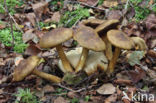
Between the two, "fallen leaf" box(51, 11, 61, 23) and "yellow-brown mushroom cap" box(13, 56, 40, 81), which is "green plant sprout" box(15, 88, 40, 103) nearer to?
"yellow-brown mushroom cap" box(13, 56, 40, 81)

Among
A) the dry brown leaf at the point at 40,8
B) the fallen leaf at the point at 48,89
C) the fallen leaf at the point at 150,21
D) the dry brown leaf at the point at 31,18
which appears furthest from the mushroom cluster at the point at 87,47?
the dry brown leaf at the point at 40,8

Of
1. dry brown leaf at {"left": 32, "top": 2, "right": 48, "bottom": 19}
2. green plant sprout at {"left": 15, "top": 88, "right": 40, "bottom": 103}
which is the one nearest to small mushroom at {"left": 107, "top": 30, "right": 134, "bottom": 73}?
green plant sprout at {"left": 15, "top": 88, "right": 40, "bottom": 103}

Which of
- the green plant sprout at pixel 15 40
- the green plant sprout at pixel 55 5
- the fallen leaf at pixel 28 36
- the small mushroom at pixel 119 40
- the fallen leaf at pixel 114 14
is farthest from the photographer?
the green plant sprout at pixel 55 5

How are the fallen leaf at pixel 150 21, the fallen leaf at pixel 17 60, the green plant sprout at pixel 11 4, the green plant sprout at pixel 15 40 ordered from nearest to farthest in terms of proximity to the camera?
the fallen leaf at pixel 17 60
the fallen leaf at pixel 150 21
the green plant sprout at pixel 15 40
the green plant sprout at pixel 11 4

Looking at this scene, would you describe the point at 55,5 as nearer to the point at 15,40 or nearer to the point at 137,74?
the point at 15,40

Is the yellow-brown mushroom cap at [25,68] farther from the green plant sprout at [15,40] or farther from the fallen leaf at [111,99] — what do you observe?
the green plant sprout at [15,40]

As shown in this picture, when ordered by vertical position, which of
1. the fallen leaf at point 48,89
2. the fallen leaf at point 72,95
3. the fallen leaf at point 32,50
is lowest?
the fallen leaf at point 72,95

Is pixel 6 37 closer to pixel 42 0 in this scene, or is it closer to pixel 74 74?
pixel 42 0
